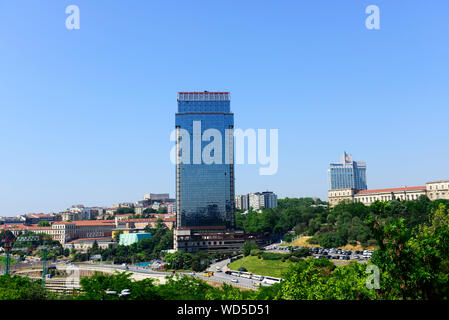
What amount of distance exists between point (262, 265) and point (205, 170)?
1091 inches

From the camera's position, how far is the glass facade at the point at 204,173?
73.0 metres

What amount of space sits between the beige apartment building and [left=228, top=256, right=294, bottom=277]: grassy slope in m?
33.6

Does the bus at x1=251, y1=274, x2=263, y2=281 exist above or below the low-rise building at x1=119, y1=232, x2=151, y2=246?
above

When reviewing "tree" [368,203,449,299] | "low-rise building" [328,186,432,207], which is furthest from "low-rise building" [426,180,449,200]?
"tree" [368,203,449,299]

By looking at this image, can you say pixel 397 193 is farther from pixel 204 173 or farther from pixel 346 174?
pixel 204 173

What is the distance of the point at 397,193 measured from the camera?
87.8 m

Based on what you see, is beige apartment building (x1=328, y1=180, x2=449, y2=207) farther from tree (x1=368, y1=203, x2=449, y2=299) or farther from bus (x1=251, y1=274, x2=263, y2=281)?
tree (x1=368, y1=203, x2=449, y2=299)

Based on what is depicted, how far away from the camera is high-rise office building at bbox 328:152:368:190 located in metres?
126
